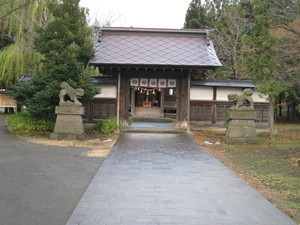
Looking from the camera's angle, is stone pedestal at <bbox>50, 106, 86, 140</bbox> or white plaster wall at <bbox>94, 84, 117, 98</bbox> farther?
white plaster wall at <bbox>94, 84, 117, 98</bbox>

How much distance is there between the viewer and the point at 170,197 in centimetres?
502

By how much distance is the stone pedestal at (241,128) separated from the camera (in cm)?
1159

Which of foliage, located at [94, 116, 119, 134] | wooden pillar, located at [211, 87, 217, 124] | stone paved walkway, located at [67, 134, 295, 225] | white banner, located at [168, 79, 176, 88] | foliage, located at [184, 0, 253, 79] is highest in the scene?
foliage, located at [184, 0, 253, 79]

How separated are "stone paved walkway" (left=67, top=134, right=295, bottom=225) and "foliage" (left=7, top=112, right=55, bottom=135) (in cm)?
594

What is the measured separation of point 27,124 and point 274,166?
1039cm

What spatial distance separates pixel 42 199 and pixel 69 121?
23.8 feet

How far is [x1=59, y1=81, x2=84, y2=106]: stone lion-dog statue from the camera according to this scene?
1170 cm

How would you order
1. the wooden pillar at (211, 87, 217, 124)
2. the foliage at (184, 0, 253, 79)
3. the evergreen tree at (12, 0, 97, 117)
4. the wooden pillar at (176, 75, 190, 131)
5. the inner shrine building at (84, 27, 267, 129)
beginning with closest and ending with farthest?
the evergreen tree at (12, 0, 97, 117) < the inner shrine building at (84, 27, 267, 129) < the wooden pillar at (176, 75, 190, 131) < the wooden pillar at (211, 87, 217, 124) < the foliage at (184, 0, 253, 79)

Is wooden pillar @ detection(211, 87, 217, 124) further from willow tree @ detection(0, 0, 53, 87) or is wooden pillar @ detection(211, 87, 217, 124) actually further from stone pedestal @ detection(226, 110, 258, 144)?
willow tree @ detection(0, 0, 53, 87)

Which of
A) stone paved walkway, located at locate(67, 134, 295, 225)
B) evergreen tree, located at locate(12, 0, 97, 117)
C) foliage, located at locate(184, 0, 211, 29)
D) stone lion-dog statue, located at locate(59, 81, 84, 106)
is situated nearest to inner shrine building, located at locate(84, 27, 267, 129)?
evergreen tree, located at locate(12, 0, 97, 117)

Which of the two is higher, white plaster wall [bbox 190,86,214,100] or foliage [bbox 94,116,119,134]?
white plaster wall [bbox 190,86,214,100]

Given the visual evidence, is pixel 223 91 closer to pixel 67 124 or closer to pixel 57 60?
pixel 67 124

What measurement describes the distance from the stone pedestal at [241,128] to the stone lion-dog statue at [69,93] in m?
6.69

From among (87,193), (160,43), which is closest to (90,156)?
(87,193)
